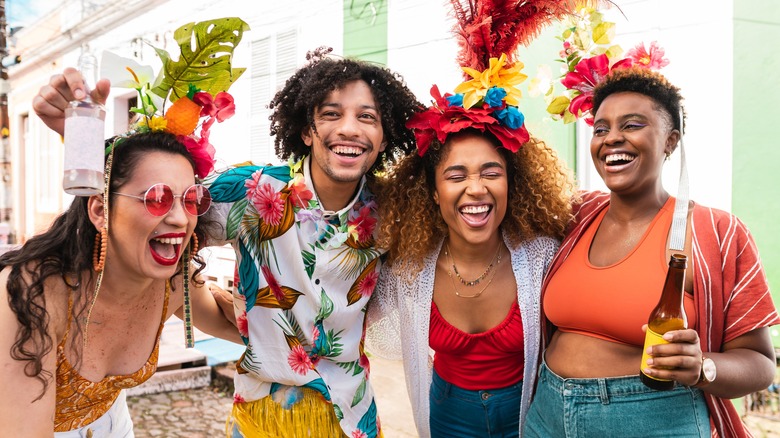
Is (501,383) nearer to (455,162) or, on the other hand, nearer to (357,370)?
(357,370)

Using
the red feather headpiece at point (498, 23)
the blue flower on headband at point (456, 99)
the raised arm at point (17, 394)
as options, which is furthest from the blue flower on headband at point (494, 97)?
the raised arm at point (17, 394)

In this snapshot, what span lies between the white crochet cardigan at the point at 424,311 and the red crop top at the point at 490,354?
0.06 meters

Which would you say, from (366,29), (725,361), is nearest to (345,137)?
(725,361)

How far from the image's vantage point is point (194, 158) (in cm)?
239

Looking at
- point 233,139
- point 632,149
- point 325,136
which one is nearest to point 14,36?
point 233,139

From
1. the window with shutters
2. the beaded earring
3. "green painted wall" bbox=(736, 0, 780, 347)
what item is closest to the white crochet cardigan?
the beaded earring

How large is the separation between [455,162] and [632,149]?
2.51 ft

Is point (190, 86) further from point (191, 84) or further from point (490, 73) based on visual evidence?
point (490, 73)

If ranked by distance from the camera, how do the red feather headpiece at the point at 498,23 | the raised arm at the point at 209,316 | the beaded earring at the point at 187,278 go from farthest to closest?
the raised arm at the point at 209,316
the red feather headpiece at the point at 498,23
the beaded earring at the point at 187,278

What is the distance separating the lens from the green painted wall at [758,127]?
4.48 m

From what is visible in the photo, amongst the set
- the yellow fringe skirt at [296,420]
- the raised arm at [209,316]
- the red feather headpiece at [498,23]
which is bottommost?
the yellow fringe skirt at [296,420]

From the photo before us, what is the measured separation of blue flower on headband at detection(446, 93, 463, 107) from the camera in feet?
9.05

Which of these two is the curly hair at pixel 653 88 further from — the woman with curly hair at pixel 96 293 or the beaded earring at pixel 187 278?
the beaded earring at pixel 187 278

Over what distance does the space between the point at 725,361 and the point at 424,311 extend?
120 centimetres
